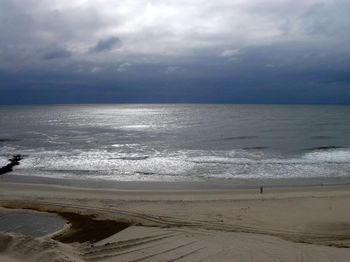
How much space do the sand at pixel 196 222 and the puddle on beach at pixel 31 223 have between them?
3.61 feet

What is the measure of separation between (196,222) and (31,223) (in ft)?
21.2

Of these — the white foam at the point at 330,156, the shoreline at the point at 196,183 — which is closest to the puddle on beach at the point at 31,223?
the shoreline at the point at 196,183

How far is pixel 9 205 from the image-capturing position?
16.5 metres

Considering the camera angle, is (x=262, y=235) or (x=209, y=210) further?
(x=209, y=210)

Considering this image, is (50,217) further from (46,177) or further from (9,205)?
(46,177)

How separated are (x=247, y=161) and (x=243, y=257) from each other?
70.3ft

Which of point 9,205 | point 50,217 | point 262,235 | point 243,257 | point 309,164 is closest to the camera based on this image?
point 243,257

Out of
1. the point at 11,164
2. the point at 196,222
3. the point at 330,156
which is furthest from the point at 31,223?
the point at 330,156

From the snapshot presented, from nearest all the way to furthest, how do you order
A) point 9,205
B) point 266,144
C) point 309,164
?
point 9,205 → point 309,164 → point 266,144

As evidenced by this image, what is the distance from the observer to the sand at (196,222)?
9.82m

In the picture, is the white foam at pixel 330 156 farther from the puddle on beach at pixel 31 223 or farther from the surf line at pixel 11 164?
the surf line at pixel 11 164

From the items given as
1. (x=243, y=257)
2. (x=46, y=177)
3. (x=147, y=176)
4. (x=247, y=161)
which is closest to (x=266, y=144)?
(x=247, y=161)

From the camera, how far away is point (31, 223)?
13.7 meters

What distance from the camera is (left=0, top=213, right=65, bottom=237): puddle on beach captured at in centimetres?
1277
